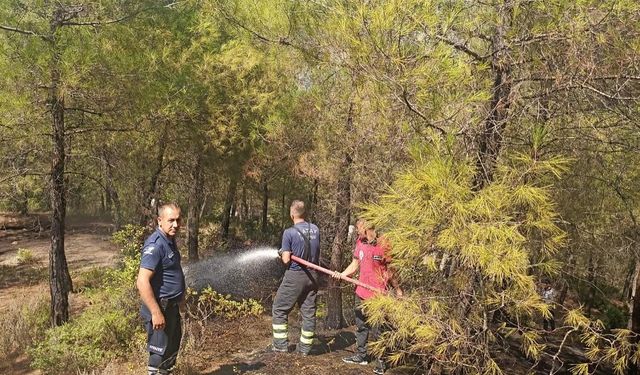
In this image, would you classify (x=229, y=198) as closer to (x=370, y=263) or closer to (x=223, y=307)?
(x=223, y=307)

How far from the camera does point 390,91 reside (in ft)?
11.4

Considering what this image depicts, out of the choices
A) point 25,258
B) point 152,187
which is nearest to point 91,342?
point 152,187

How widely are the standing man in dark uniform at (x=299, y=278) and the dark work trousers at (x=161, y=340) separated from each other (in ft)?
4.77

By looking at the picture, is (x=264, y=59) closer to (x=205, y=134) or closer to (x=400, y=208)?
(x=205, y=134)

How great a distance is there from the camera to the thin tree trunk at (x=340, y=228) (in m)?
6.73

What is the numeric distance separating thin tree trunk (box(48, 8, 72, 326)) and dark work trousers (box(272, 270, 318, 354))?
393 cm

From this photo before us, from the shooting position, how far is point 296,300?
18.0 feet

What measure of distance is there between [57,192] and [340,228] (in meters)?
4.38

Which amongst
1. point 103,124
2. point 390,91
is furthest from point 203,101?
point 390,91

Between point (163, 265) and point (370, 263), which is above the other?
point (163, 265)

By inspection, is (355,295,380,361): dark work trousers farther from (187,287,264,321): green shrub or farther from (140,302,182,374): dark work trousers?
(187,287,264,321): green shrub

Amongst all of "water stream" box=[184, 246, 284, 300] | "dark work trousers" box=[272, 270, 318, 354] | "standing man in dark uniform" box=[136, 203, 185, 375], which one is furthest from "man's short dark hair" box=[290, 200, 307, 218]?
"water stream" box=[184, 246, 284, 300]

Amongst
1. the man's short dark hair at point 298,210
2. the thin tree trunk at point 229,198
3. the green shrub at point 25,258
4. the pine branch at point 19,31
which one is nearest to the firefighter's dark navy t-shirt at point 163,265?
the man's short dark hair at point 298,210

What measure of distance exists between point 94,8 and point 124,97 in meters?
1.34
